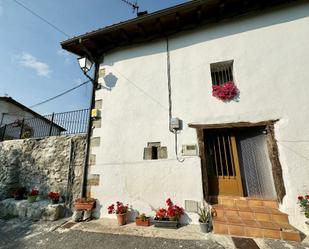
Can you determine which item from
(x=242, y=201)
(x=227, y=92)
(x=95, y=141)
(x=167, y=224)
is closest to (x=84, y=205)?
(x=95, y=141)

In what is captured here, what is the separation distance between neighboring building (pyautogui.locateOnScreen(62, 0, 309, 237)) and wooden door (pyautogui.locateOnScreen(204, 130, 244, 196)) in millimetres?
23

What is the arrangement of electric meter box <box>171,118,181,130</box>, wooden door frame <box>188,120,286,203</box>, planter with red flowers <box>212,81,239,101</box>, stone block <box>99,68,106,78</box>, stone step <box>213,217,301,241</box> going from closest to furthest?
stone step <box>213,217,301,241</box>, wooden door frame <box>188,120,286,203</box>, planter with red flowers <box>212,81,239,101</box>, electric meter box <box>171,118,181,130</box>, stone block <box>99,68,106,78</box>

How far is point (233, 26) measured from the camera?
15.2 feet

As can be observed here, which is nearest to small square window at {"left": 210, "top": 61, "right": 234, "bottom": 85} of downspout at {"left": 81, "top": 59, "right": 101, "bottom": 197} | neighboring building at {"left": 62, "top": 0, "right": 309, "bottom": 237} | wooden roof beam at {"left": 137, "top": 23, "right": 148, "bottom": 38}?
neighboring building at {"left": 62, "top": 0, "right": 309, "bottom": 237}

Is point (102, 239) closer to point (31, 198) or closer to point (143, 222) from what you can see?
point (143, 222)

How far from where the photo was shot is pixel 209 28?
189 inches

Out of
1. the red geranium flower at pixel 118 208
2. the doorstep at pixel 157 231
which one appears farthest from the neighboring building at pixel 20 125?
the doorstep at pixel 157 231

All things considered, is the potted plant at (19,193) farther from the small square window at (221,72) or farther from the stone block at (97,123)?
the small square window at (221,72)

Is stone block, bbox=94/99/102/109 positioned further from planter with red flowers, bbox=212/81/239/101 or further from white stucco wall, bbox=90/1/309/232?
planter with red flowers, bbox=212/81/239/101

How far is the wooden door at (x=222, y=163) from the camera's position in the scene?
13.0ft

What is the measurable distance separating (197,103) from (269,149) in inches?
75.9

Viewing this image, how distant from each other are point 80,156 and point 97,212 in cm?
169

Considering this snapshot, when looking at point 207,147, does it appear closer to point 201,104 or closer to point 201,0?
point 201,104

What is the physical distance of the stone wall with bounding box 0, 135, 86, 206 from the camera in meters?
5.03
